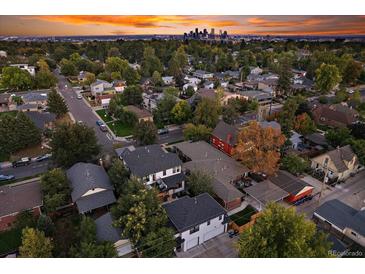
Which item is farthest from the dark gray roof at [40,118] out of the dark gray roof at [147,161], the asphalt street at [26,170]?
the dark gray roof at [147,161]

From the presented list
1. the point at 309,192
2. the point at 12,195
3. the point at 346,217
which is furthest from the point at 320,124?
the point at 12,195

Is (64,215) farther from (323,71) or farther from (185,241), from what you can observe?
(323,71)

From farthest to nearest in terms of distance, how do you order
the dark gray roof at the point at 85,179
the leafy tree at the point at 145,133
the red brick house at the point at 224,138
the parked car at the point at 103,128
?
1. the parked car at the point at 103,128
2. the red brick house at the point at 224,138
3. the leafy tree at the point at 145,133
4. the dark gray roof at the point at 85,179

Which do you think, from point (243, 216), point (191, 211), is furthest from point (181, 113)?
point (191, 211)

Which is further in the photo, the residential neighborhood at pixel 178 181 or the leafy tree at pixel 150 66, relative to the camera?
the leafy tree at pixel 150 66

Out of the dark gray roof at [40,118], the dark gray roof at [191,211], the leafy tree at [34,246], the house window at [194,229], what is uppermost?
the dark gray roof at [40,118]

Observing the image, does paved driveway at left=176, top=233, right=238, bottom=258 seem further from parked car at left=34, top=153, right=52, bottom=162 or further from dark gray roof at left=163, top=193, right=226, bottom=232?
parked car at left=34, top=153, right=52, bottom=162

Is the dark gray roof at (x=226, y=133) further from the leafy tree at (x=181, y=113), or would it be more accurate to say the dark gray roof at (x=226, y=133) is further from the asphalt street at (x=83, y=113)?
the asphalt street at (x=83, y=113)

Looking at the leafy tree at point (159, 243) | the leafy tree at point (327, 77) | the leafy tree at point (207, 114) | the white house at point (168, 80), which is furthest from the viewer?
the white house at point (168, 80)
